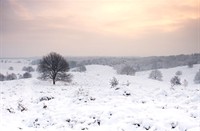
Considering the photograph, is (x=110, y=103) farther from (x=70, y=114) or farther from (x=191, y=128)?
(x=191, y=128)

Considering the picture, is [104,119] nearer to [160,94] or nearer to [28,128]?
[28,128]

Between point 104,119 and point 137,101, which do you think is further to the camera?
point 137,101

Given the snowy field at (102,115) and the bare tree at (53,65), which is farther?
the bare tree at (53,65)

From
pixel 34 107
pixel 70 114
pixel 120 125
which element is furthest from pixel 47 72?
pixel 120 125

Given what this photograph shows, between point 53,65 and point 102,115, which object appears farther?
point 53,65

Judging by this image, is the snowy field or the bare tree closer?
the snowy field

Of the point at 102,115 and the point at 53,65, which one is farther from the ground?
the point at 53,65

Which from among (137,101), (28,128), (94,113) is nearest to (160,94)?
(137,101)

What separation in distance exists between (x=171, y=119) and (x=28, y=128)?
305 inches

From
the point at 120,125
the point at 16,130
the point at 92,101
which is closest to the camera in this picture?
the point at 120,125

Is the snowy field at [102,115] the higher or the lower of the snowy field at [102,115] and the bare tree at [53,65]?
the lower

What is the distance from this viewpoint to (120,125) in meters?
13.4

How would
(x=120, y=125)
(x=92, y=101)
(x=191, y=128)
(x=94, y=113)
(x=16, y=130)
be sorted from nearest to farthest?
(x=191, y=128) < (x=120, y=125) < (x=16, y=130) < (x=94, y=113) < (x=92, y=101)

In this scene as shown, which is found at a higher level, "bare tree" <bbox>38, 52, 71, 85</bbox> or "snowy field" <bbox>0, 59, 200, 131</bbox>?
"bare tree" <bbox>38, 52, 71, 85</bbox>
